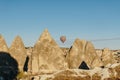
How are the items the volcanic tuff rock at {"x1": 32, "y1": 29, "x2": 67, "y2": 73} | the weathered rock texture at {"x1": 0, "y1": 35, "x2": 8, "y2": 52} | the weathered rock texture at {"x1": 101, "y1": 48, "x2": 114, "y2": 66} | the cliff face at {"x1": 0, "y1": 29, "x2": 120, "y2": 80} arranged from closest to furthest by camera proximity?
1. the cliff face at {"x1": 0, "y1": 29, "x2": 120, "y2": 80}
2. the volcanic tuff rock at {"x1": 32, "y1": 29, "x2": 67, "y2": 73}
3. the weathered rock texture at {"x1": 0, "y1": 35, "x2": 8, "y2": 52}
4. the weathered rock texture at {"x1": 101, "y1": 48, "x2": 114, "y2": 66}

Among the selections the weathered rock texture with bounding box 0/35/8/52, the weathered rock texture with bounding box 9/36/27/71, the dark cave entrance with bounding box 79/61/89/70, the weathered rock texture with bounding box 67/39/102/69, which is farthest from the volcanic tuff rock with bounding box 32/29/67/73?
the weathered rock texture with bounding box 0/35/8/52

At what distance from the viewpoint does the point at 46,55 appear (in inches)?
3674

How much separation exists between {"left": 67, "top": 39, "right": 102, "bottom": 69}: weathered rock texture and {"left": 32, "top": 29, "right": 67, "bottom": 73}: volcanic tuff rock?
3788 millimetres

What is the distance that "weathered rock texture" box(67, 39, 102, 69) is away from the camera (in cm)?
9706

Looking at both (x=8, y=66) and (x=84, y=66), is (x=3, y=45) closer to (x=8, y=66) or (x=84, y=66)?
(x=8, y=66)

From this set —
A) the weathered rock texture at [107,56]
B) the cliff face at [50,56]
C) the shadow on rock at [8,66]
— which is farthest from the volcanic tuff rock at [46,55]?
the weathered rock texture at [107,56]

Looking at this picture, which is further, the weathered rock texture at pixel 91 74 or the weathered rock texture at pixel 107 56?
the weathered rock texture at pixel 107 56

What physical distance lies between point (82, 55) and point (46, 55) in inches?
458

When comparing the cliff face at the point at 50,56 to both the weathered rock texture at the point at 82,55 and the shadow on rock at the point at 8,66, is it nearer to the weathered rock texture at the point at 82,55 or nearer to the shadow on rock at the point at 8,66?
the weathered rock texture at the point at 82,55

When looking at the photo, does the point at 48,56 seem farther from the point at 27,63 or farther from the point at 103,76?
the point at 103,76

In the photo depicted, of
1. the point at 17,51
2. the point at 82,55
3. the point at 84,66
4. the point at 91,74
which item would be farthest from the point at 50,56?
the point at 91,74

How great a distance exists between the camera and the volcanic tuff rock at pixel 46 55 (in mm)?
92750

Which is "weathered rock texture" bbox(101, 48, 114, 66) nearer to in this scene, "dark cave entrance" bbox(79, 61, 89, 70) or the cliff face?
the cliff face

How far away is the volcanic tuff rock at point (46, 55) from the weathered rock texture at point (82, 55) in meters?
3.79
